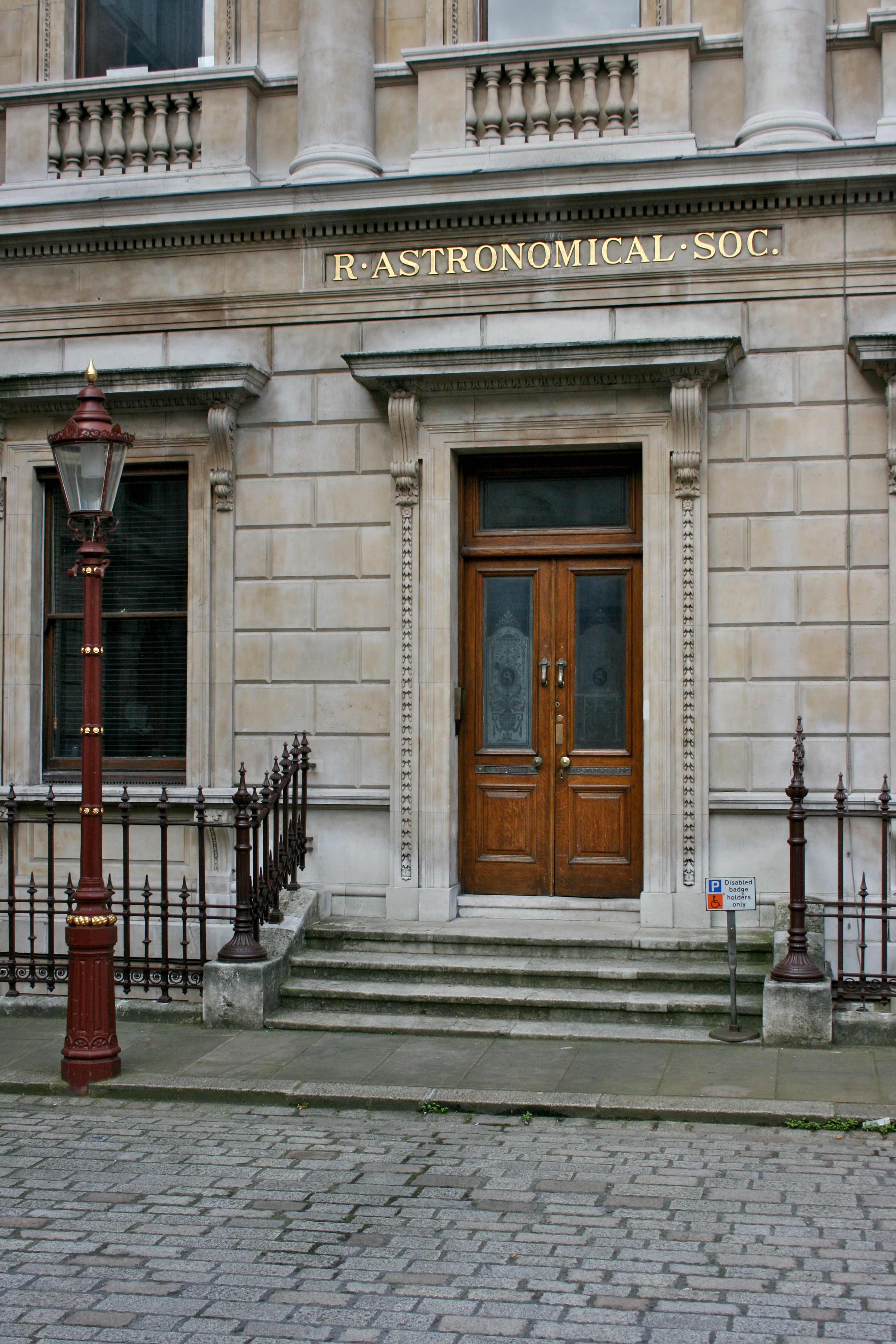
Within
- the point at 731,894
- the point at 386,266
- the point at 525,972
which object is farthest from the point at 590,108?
the point at 525,972

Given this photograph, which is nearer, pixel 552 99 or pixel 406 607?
pixel 406 607

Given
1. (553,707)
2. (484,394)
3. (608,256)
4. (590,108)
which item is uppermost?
(590,108)

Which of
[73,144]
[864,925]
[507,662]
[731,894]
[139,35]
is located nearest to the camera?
[731,894]

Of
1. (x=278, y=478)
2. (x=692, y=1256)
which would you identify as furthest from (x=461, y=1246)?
(x=278, y=478)

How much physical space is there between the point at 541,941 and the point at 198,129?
7233mm

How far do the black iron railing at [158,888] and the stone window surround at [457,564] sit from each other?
88 centimetres

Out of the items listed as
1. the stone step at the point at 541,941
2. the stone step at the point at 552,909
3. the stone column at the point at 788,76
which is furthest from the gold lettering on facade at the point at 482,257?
the stone step at the point at 541,941

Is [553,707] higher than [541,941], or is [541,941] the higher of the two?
[553,707]

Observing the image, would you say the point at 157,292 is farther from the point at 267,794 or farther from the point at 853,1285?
the point at 853,1285

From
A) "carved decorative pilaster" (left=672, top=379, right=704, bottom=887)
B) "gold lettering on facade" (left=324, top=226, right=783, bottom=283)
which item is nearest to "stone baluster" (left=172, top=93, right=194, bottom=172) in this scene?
"gold lettering on facade" (left=324, top=226, right=783, bottom=283)

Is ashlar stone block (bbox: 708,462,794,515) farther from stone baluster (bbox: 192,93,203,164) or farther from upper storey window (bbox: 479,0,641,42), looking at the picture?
stone baluster (bbox: 192,93,203,164)

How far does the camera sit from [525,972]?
31.2 feet

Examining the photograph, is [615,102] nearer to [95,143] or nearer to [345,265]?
[345,265]

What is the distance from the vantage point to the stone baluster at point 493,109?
11.1 metres
